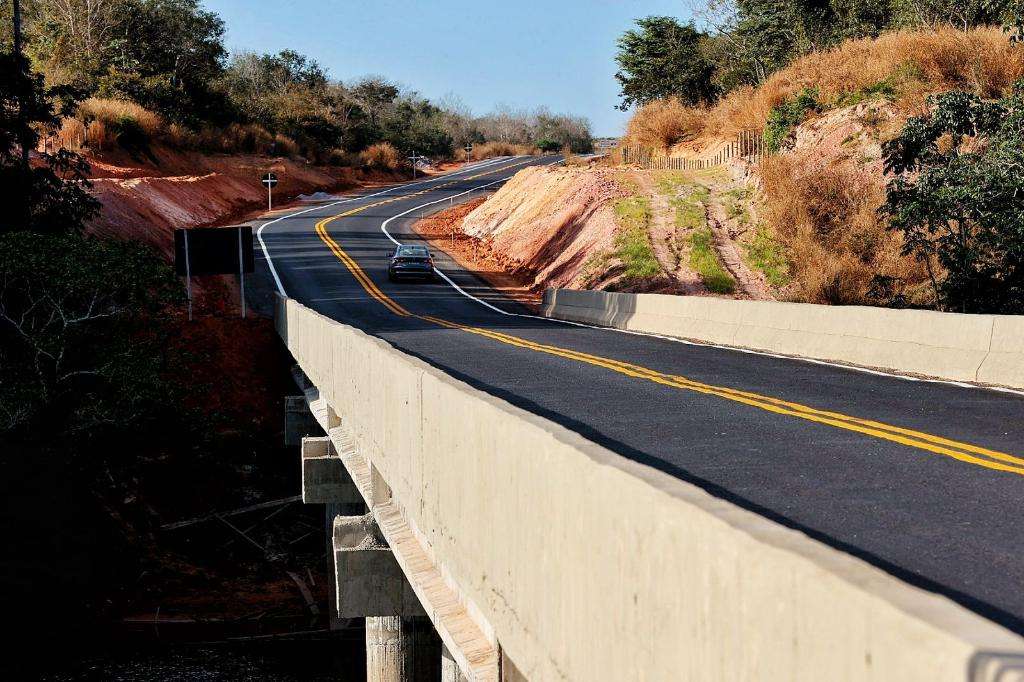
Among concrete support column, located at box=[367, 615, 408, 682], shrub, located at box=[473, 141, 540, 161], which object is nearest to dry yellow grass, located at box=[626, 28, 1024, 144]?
concrete support column, located at box=[367, 615, 408, 682]

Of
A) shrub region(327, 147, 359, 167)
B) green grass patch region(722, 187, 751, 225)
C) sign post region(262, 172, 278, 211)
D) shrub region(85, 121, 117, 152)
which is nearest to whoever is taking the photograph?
green grass patch region(722, 187, 751, 225)

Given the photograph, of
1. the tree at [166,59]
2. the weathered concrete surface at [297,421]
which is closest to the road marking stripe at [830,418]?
the weathered concrete surface at [297,421]

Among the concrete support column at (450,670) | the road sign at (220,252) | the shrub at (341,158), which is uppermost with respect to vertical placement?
the shrub at (341,158)

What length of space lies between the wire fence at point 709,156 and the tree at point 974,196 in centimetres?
2262

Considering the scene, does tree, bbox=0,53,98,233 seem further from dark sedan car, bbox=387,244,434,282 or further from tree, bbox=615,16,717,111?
tree, bbox=615,16,717,111

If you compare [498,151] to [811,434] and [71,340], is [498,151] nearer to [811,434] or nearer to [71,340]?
[71,340]

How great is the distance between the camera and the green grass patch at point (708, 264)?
147ft

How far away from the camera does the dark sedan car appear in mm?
47469

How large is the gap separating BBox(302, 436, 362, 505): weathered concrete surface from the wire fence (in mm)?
36961

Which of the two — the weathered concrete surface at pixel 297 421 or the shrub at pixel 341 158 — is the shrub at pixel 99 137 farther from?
the weathered concrete surface at pixel 297 421

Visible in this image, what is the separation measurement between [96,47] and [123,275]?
6216 centimetres

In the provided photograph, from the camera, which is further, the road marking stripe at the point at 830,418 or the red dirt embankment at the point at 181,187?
the red dirt embankment at the point at 181,187

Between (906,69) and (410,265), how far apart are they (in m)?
23.4

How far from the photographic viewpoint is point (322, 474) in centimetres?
1970
